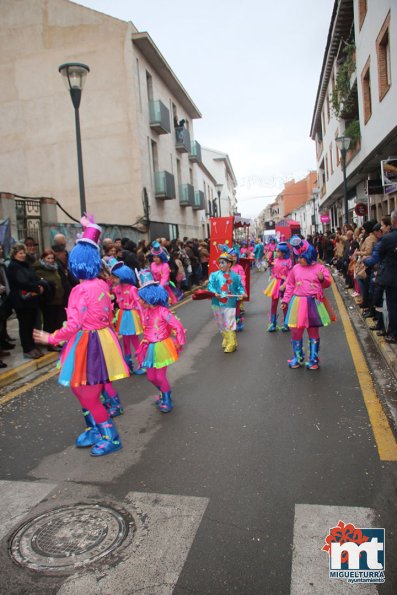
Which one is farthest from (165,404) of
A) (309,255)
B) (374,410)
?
(309,255)

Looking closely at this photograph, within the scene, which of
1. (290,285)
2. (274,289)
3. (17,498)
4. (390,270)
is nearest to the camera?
(17,498)

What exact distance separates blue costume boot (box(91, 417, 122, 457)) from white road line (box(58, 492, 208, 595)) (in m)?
0.85

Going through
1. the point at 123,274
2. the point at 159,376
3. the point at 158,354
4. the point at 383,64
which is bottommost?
the point at 159,376

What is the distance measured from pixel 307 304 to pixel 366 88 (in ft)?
45.9

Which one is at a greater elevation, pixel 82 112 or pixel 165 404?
pixel 82 112

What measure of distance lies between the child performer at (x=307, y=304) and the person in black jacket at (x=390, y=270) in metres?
0.94

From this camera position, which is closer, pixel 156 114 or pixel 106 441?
pixel 106 441

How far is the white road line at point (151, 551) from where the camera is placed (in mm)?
2611

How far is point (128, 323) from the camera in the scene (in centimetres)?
658

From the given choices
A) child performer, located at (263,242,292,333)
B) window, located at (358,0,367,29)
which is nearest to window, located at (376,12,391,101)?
window, located at (358,0,367,29)

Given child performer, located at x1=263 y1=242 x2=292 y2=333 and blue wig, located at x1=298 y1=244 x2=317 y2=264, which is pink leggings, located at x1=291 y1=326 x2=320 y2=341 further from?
child performer, located at x1=263 y1=242 x2=292 y2=333

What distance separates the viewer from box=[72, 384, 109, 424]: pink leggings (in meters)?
4.26

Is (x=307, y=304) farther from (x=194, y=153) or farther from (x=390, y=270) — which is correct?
(x=194, y=153)

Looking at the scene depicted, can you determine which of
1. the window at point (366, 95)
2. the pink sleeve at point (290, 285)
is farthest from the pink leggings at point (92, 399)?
the window at point (366, 95)
